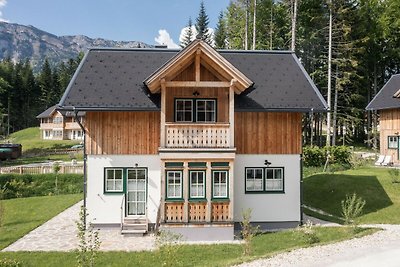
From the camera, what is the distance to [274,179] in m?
16.8

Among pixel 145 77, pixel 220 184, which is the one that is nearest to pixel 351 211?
pixel 220 184

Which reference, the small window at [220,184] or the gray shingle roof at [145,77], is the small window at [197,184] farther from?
the gray shingle roof at [145,77]

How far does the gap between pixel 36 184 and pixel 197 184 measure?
2133 cm

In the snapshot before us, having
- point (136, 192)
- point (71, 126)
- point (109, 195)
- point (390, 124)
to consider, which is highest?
point (71, 126)

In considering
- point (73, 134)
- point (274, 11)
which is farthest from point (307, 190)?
point (73, 134)

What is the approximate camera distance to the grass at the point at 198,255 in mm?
12266

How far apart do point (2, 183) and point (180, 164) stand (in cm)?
2225

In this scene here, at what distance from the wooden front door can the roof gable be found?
392 centimetres

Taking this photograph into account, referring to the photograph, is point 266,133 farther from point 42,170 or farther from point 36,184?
point 42,170

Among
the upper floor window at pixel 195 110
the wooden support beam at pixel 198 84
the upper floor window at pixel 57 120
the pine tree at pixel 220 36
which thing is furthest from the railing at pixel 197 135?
the upper floor window at pixel 57 120

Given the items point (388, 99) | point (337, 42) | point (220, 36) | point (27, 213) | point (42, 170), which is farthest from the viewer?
point (220, 36)

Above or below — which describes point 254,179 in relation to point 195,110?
below

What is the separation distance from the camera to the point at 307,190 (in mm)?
22359

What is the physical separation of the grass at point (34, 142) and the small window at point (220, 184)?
52227mm
